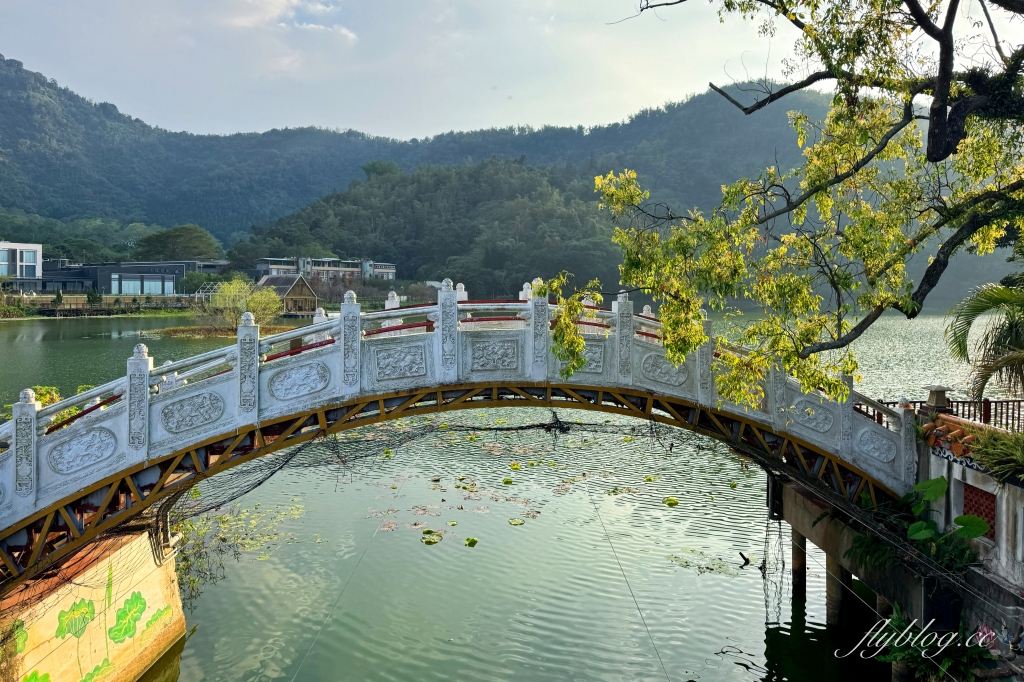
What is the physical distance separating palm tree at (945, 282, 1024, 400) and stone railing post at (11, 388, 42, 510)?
1122 cm

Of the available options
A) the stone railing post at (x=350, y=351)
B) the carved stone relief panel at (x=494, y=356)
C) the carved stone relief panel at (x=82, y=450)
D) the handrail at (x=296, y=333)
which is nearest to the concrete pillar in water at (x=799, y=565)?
the carved stone relief panel at (x=494, y=356)

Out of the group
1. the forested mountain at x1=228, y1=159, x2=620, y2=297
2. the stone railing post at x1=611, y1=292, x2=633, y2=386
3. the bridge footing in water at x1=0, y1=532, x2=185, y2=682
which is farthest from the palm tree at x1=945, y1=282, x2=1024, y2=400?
the forested mountain at x1=228, y1=159, x2=620, y2=297

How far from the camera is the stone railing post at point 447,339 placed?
949 centimetres

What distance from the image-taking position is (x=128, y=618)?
365 inches

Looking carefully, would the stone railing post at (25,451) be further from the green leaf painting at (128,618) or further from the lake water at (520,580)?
the lake water at (520,580)

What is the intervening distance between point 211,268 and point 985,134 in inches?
2869

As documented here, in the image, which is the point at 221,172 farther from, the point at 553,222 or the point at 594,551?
the point at 594,551

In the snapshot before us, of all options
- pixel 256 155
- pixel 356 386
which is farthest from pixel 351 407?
pixel 256 155

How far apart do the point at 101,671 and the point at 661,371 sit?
24.9 ft

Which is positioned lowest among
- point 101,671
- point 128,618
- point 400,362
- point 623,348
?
point 101,671

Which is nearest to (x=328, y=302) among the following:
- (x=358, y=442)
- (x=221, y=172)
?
(x=358, y=442)

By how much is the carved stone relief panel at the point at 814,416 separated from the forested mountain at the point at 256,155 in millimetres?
75668

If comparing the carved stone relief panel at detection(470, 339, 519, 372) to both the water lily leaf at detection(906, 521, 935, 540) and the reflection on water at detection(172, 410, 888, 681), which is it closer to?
the reflection on water at detection(172, 410, 888, 681)

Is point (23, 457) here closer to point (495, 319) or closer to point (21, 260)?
point (495, 319)
